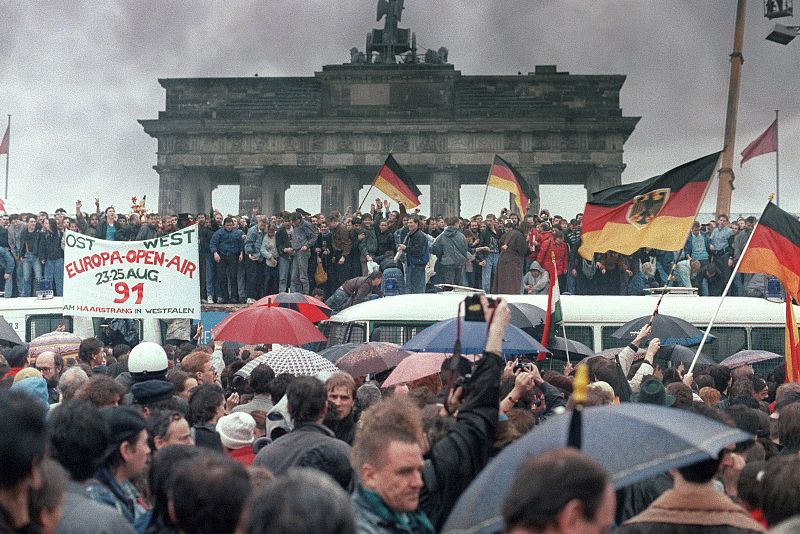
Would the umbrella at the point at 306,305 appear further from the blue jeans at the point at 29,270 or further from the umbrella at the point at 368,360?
the blue jeans at the point at 29,270

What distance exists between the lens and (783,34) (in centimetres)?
2384

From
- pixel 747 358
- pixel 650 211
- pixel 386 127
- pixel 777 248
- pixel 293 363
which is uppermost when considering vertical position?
pixel 386 127

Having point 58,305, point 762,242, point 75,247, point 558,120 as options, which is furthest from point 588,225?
point 558,120

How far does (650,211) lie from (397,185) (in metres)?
9.99

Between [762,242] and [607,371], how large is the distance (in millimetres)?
2409

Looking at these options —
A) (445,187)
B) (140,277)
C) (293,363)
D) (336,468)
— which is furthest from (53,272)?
(445,187)

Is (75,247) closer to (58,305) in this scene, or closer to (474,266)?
(58,305)

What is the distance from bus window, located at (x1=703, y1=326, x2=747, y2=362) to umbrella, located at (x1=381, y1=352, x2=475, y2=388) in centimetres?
836

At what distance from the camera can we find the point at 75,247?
45.0ft

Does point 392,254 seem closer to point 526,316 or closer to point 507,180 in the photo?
point 507,180

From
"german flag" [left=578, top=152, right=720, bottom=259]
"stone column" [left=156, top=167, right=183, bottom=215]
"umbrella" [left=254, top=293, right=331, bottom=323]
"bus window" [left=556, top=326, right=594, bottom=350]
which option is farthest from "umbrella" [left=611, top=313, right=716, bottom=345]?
"stone column" [left=156, top=167, right=183, bottom=215]

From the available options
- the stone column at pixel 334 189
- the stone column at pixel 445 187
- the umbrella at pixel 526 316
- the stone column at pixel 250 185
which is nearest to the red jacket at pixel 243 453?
the umbrella at pixel 526 316

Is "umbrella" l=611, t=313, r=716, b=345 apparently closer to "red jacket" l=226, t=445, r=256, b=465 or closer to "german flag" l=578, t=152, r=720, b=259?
"german flag" l=578, t=152, r=720, b=259

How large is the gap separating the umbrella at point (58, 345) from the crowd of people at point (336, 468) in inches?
225
